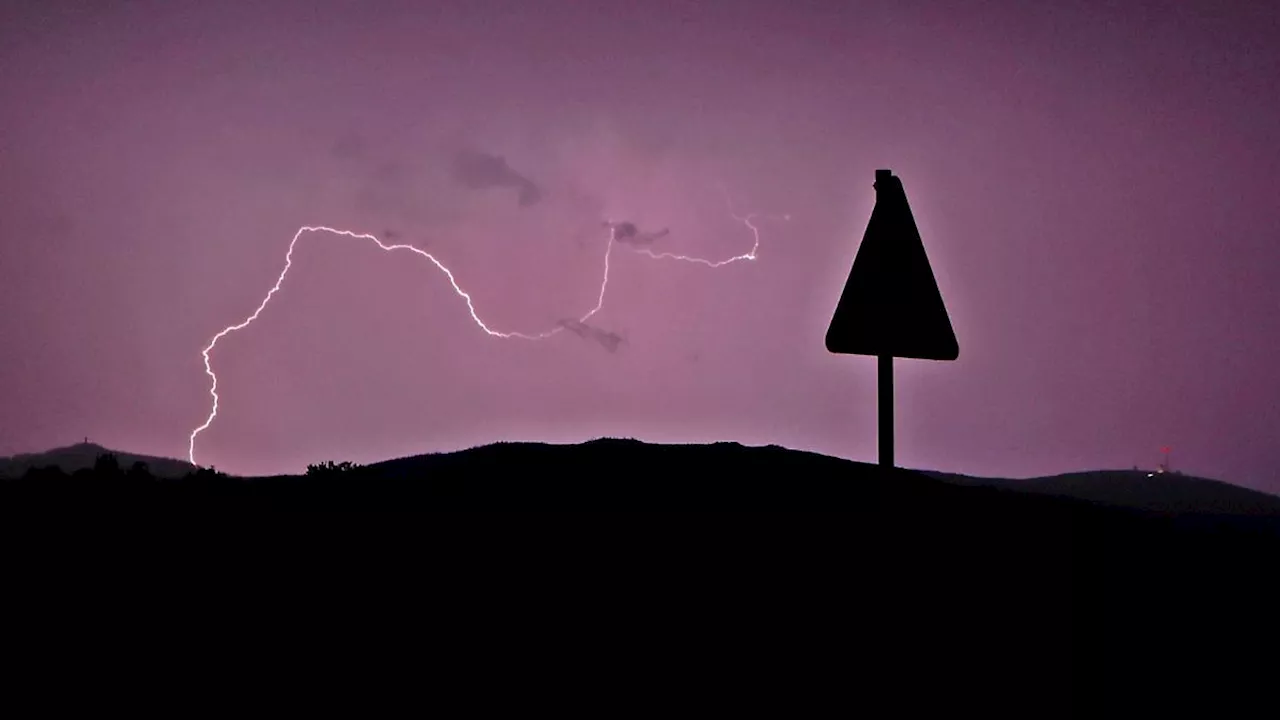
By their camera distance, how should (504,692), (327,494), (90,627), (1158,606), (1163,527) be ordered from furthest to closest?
(327,494) < (1163,527) < (1158,606) < (90,627) < (504,692)

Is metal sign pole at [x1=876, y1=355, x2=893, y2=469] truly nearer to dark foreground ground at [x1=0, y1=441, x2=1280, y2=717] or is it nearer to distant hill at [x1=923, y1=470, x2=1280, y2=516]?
dark foreground ground at [x1=0, y1=441, x2=1280, y2=717]

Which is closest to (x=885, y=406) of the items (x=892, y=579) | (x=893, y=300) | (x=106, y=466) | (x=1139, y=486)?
(x=893, y=300)

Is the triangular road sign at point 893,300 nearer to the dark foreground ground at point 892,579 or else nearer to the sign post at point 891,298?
the sign post at point 891,298

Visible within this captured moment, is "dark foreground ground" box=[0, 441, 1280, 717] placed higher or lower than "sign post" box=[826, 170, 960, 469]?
lower

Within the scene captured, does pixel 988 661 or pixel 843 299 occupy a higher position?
pixel 843 299

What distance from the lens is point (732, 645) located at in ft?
16.7

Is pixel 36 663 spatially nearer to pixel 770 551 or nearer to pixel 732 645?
pixel 732 645

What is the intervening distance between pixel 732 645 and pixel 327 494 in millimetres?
4940

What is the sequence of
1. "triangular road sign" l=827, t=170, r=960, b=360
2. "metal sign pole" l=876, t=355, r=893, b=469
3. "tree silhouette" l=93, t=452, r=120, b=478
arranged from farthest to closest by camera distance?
"tree silhouette" l=93, t=452, r=120, b=478
"metal sign pole" l=876, t=355, r=893, b=469
"triangular road sign" l=827, t=170, r=960, b=360

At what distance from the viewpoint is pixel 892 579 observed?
237 inches

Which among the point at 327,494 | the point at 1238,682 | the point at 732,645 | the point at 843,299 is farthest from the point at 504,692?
the point at 327,494

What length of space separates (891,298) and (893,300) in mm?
18

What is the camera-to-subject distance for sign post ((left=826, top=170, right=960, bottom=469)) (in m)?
5.96

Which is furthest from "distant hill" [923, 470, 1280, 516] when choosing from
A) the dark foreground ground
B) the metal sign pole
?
the metal sign pole
